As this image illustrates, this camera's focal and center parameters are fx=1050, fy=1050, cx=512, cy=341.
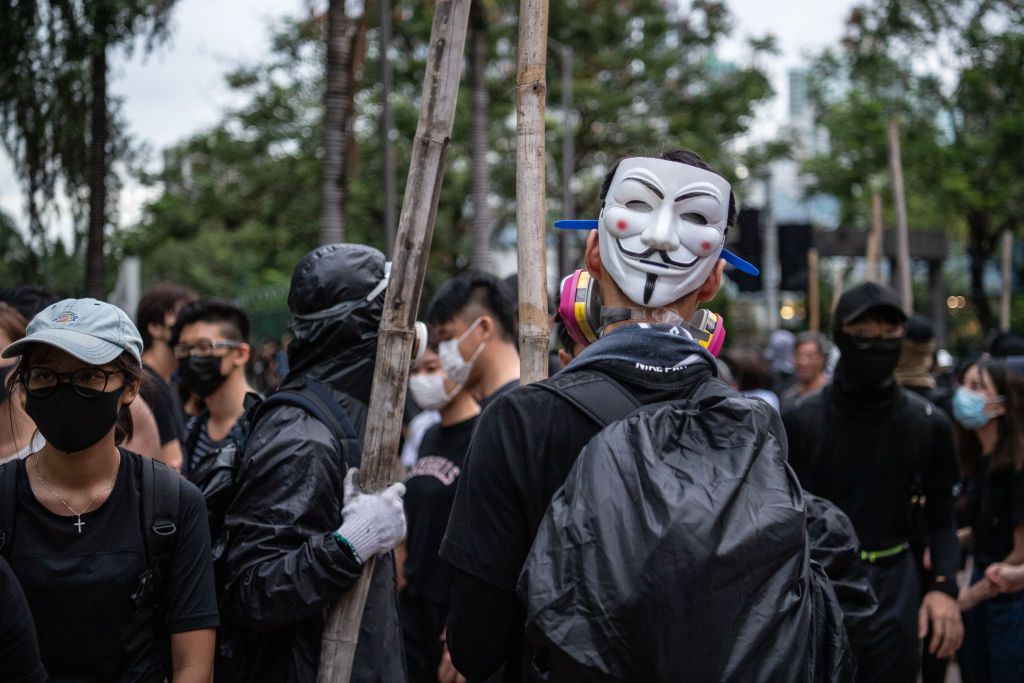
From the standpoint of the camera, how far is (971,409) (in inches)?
202

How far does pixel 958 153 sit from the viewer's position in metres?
23.2

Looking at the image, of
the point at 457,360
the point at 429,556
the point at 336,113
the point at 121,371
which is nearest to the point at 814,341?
the point at 457,360

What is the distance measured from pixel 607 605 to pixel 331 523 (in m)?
1.53

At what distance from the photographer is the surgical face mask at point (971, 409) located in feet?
16.6

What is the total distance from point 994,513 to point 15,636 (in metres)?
4.18

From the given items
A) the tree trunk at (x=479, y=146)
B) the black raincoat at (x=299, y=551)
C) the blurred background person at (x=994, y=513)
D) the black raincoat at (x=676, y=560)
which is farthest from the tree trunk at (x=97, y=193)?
the black raincoat at (x=676, y=560)

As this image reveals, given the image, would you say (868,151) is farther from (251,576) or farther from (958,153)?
(251,576)

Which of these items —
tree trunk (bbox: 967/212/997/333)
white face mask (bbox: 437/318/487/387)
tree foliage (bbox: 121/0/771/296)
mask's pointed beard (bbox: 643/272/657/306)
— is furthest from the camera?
tree trunk (bbox: 967/212/997/333)

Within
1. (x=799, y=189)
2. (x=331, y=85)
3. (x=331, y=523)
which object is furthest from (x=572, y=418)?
(x=799, y=189)

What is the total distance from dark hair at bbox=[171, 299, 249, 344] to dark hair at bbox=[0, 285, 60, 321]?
2.90 ft

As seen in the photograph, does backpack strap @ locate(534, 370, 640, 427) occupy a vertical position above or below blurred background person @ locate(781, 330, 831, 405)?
above

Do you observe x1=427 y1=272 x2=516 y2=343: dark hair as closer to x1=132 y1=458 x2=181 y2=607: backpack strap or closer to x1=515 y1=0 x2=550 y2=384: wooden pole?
x1=515 y1=0 x2=550 y2=384: wooden pole

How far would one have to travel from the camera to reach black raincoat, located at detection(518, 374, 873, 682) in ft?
5.91

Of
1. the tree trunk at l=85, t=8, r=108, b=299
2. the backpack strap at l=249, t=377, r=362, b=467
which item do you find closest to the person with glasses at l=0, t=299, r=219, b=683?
the backpack strap at l=249, t=377, r=362, b=467
